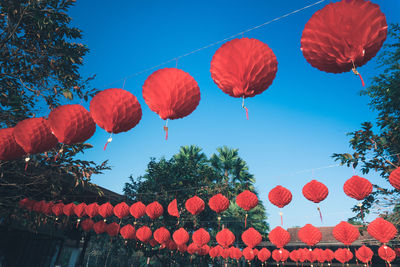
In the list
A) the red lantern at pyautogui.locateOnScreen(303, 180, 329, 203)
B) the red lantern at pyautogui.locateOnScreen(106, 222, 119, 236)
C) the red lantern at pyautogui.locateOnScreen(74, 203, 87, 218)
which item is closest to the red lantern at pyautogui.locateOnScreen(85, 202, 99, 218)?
the red lantern at pyautogui.locateOnScreen(74, 203, 87, 218)

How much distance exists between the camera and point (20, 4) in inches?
210

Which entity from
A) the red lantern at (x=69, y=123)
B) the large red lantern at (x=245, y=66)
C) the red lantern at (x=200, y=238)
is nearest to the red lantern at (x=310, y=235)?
the red lantern at (x=200, y=238)

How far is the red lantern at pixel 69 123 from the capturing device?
10.8 feet

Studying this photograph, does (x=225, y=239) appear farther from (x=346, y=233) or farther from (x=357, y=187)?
(x=357, y=187)

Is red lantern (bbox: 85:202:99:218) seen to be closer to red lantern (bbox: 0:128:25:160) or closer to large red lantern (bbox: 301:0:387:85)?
red lantern (bbox: 0:128:25:160)

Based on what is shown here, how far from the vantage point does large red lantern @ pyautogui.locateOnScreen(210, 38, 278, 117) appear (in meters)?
2.47

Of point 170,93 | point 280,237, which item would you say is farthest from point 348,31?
point 280,237

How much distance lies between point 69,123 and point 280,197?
5.65m

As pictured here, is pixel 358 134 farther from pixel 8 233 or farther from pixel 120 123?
pixel 8 233

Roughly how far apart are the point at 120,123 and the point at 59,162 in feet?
13.8

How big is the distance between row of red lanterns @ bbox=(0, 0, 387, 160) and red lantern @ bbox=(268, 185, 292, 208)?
4.55 meters

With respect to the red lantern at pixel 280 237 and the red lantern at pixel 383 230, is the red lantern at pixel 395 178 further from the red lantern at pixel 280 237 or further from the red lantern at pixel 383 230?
the red lantern at pixel 280 237

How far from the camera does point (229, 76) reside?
2561 mm

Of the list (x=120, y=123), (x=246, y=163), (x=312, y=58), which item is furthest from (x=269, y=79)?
(x=246, y=163)
